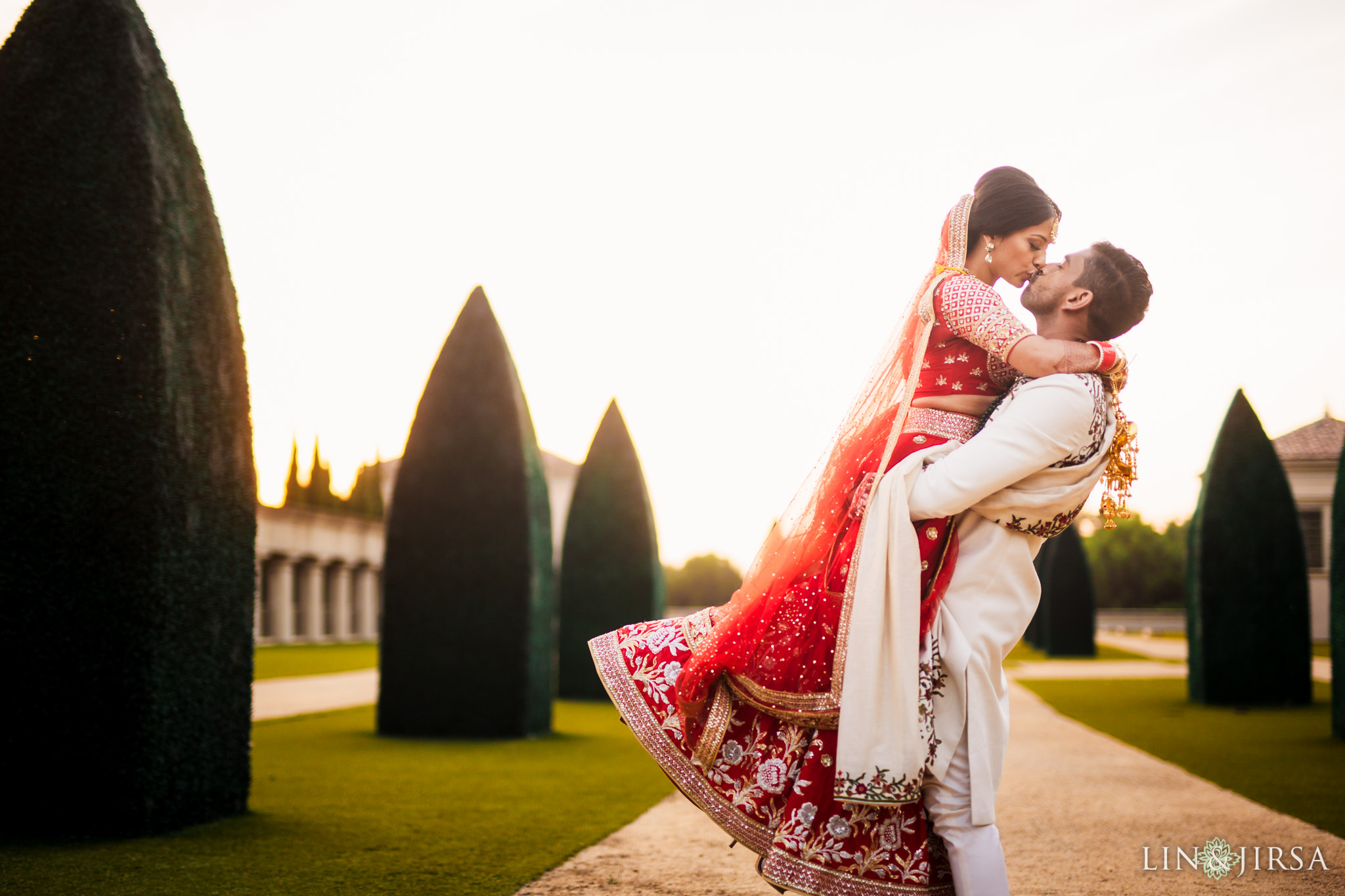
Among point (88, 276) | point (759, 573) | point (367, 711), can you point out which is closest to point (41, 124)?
point (88, 276)

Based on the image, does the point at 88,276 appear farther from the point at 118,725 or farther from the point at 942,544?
the point at 942,544

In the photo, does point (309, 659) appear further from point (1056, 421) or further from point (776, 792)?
point (1056, 421)

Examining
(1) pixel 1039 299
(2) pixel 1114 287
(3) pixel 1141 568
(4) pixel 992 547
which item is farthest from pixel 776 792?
(3) pixel 1141 568

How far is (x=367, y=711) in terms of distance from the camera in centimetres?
1273

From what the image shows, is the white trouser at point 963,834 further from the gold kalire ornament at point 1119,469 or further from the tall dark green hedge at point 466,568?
the tall dark green hedge at point 466,568

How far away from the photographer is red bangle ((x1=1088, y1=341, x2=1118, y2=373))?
9.09ft

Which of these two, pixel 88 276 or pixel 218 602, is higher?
A: pixel 88 276

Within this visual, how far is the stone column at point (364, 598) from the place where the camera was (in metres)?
43.0

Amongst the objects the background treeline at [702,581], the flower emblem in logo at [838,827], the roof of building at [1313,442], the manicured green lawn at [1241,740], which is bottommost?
the background treeline at [702,581]

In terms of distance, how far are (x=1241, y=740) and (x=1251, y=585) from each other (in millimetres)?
3735

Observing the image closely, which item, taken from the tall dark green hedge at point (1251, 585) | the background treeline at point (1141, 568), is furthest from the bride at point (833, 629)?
the background treeline at point (1141, 568)

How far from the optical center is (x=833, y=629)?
2881mm

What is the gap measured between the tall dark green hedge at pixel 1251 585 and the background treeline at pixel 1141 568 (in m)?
45.5

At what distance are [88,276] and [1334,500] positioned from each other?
404 inches
